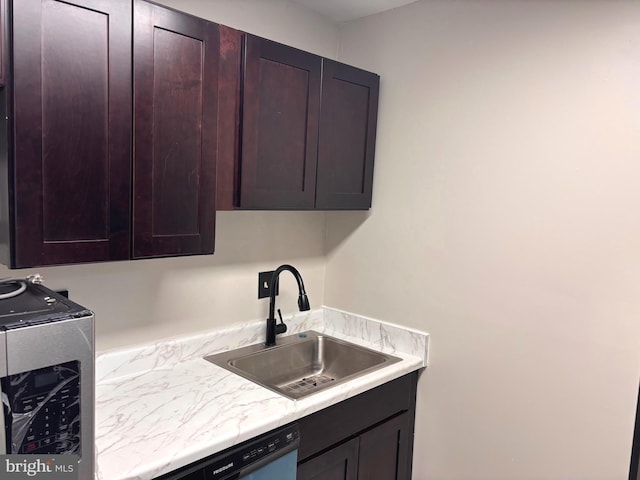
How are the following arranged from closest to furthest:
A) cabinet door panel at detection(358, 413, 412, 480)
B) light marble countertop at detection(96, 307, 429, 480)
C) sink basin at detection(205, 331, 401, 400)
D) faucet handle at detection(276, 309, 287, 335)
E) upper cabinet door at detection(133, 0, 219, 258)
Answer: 1. light marble countertop at detection(96, 307, 429, 480)
2. upper cabinet door at detection(133, 0, 219, 258)
3. cabinet door panel at detection(358, 413, 412, 480)
4. sink basin at detection(205, 331, 401, 400)
5. faucet handle at detection(276, 309, 287, 335)

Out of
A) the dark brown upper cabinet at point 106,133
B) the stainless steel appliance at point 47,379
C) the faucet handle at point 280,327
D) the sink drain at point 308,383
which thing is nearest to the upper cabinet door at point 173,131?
the dark brown upper cabinet at point 106,133

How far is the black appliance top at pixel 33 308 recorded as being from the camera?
92cm

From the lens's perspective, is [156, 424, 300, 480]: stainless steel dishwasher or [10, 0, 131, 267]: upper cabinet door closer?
[10, 0, 131, 267]: upper cabinet door

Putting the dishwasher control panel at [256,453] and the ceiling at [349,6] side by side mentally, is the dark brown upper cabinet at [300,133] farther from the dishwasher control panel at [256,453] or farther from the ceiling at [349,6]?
the dishwasher control panel at [256,453]

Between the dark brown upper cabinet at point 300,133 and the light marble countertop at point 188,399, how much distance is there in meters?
0.65

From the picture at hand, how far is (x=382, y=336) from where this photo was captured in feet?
7.39

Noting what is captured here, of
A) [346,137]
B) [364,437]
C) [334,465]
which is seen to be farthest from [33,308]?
[346,137]

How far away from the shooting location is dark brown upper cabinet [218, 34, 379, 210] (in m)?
1.69

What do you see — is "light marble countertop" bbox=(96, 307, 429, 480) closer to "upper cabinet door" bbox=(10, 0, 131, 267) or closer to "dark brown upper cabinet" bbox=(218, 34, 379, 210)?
"upper cabinet door" bbox=(10, 0, 131, 267)

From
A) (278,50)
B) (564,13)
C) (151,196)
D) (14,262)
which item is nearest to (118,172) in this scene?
(151,196)

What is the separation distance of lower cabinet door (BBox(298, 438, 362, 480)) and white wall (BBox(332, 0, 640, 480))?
455 millimetres

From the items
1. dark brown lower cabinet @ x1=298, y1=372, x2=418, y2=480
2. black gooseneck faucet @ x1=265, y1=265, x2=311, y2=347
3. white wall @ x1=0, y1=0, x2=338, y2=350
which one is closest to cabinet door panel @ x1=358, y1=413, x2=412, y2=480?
dark brown lower cabinet @ x1=298, y1=372, x2=418, y2=480

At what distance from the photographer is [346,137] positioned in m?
2.07

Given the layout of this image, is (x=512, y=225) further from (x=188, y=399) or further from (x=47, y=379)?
(x=47, y=379)
